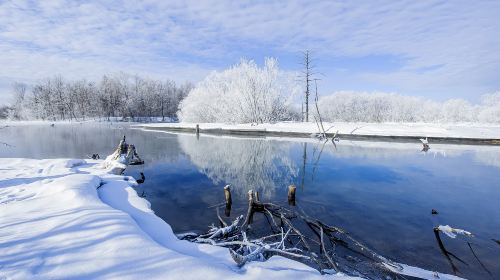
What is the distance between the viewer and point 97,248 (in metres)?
4.37

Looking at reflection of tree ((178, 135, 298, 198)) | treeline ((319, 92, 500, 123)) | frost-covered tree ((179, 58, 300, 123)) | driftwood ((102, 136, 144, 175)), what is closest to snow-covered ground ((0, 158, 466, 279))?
reflection of tree ((178, 135, 298, 198))

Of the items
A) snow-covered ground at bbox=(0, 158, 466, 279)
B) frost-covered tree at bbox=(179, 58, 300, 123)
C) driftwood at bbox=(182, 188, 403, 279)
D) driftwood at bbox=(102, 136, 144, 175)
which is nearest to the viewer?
snow-covered ground at bbox=(0, 158, 466, 279)

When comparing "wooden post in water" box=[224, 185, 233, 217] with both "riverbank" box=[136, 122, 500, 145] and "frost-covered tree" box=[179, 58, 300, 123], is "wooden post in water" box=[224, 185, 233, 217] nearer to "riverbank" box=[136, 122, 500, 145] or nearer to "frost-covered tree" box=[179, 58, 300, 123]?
Answer: "riverbank" box=[136, 122, 500, 145]

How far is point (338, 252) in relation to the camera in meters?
6.34

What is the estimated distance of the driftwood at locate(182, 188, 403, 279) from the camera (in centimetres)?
511

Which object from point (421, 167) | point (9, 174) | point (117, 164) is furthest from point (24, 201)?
point (421, 167)

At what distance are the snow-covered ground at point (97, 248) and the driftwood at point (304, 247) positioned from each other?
0.99 ft

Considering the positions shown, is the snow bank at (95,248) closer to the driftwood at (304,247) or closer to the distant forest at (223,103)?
the driftwood at (304,247)

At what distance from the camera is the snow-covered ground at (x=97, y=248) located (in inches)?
150

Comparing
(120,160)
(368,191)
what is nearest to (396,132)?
(368,191)

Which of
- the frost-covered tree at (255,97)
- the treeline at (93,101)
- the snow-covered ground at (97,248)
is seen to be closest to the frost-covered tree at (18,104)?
the treeline at (93,101)

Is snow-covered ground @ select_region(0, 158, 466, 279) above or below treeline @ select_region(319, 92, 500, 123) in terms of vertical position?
below

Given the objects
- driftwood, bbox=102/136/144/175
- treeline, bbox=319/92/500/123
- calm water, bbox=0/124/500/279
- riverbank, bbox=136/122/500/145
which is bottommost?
calm water, bbox=0/124/500/279

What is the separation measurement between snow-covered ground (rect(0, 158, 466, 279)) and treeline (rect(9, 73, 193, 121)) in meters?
79.7
